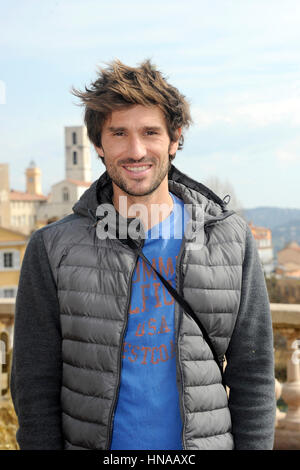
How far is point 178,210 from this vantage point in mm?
2236

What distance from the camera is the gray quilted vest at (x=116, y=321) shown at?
201cm

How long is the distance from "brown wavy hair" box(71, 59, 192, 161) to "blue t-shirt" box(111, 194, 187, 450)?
535 millimetres

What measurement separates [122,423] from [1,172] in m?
51.6

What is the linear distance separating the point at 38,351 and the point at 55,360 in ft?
0.23

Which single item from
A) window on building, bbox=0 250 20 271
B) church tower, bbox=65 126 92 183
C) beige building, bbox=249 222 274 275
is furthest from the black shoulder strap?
church tower, bbox=65 126 92 183

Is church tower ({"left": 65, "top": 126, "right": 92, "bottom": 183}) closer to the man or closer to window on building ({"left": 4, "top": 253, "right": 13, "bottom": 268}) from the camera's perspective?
window on building ({"left": 4, "top": 253, "right": 13, "bottom": 268})

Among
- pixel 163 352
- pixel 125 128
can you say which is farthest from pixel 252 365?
pixel 125 128

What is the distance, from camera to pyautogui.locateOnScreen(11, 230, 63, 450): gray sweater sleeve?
2080 mm

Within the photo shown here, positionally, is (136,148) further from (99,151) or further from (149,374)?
(149,374)

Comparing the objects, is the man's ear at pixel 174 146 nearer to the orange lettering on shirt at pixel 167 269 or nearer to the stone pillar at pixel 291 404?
the orange lettering on shirt at pixel 167 269

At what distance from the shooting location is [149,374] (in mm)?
2010

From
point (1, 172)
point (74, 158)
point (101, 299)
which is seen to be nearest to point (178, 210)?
point (101, 299)

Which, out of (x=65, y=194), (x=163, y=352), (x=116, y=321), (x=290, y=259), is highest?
(x=65, y=194)

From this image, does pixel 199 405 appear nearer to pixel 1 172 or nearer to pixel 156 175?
pixel 156 175
